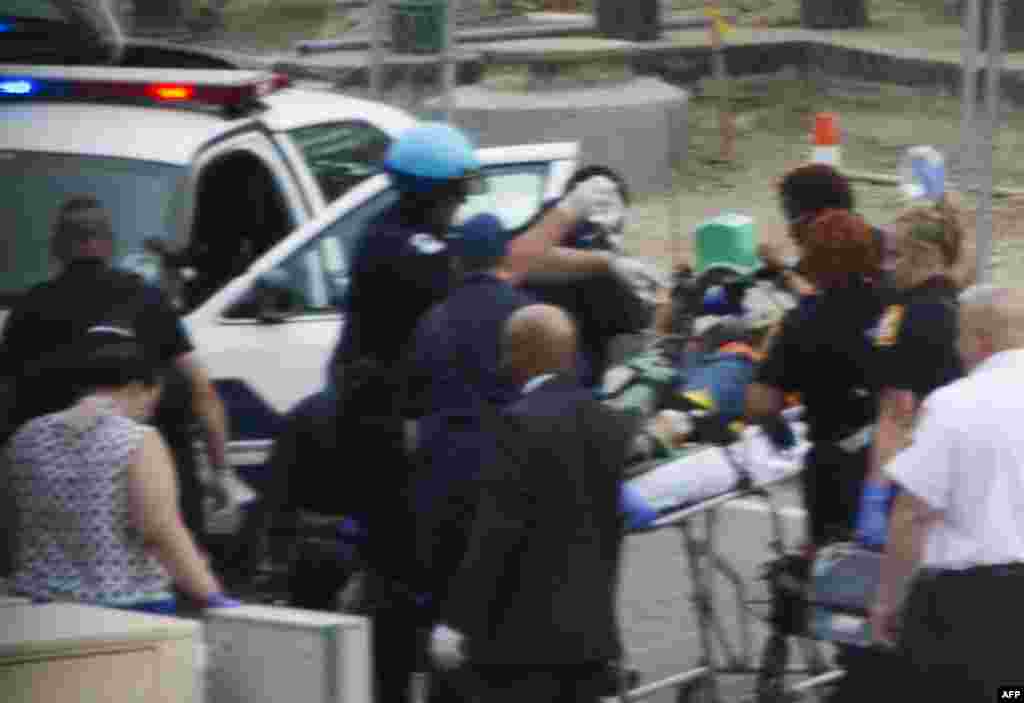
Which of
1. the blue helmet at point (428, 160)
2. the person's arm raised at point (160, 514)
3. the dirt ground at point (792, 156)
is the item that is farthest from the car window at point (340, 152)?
the dirt ground at point (792, 156)

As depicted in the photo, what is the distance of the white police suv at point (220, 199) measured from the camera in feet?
27.8

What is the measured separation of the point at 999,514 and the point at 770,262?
308 centimetres

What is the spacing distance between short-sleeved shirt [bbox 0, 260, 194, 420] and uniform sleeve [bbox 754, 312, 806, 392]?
1698 mm

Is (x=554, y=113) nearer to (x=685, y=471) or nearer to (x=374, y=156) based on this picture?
(x=374, y=156)

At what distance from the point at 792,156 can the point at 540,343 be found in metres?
14.5

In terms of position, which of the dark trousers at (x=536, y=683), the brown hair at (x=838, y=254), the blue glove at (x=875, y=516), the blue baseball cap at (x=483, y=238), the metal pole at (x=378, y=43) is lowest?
the dark trousers at (x=536, y=683)

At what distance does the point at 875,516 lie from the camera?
267 inches

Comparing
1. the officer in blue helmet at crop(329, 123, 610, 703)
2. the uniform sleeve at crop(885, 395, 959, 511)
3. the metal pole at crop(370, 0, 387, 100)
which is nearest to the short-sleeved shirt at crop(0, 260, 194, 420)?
the officer in blue helmet at crop(329, 123, 610, 703)

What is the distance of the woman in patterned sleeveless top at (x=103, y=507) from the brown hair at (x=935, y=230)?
2328 mm

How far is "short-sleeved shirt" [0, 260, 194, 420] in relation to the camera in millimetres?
7078

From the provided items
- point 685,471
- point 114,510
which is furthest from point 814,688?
point 114,510

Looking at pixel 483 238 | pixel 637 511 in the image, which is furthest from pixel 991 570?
pixel 483 238

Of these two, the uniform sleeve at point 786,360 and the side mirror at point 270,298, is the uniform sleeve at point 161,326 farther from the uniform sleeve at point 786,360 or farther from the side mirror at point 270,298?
the uniform sleeve at point 786,360

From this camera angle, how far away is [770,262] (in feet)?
28.8
